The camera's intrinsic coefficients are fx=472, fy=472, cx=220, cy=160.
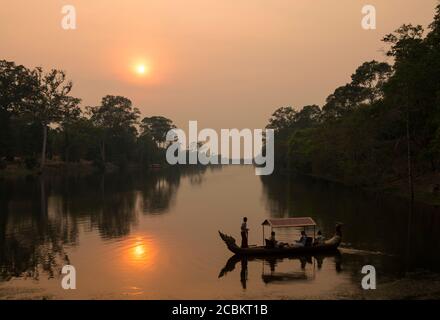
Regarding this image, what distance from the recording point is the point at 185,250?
29.6m

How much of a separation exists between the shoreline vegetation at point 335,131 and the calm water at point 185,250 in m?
11.6

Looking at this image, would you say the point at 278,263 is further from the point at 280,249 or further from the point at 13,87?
the point at 13,87

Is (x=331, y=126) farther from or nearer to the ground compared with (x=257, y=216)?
farther from the ground

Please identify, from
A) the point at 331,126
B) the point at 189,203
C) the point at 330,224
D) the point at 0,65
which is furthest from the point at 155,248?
the point at 0,65

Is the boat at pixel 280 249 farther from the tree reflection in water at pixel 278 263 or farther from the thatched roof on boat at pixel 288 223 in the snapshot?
the thatched roof on boat at pixel 288 223

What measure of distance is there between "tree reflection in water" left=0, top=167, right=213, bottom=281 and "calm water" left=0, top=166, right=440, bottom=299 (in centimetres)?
9

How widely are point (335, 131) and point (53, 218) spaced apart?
57845 millimetres

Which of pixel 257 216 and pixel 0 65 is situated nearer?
pixel 257 216

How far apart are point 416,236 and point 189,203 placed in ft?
101

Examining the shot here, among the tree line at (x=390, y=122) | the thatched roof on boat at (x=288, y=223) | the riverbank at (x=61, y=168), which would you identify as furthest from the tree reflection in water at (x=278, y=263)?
the riverbank at (x=61, y=168)
